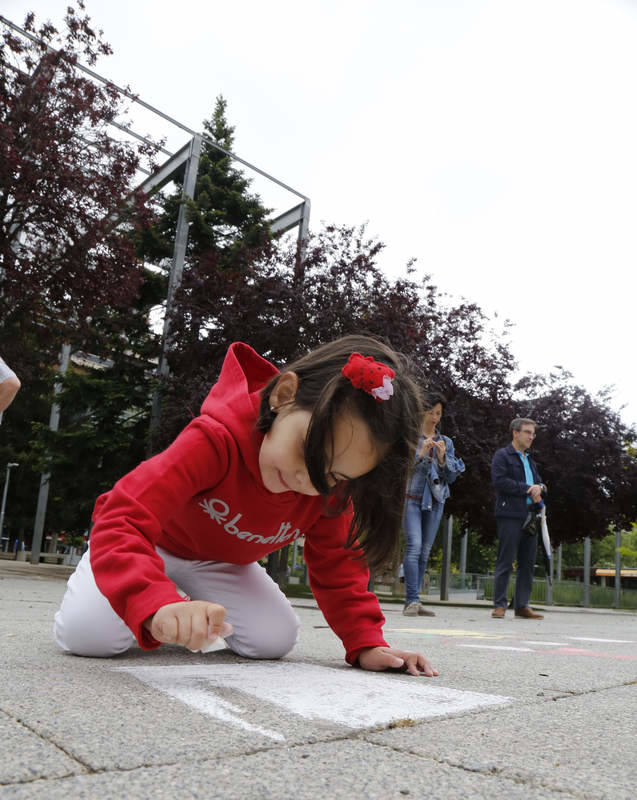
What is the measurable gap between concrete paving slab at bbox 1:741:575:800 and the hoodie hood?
111 centimetres

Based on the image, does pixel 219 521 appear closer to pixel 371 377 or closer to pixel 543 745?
pixel 371 377

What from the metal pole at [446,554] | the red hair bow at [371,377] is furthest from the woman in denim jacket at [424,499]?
Result: the metal pole at [446,554]

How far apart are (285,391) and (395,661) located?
94cm

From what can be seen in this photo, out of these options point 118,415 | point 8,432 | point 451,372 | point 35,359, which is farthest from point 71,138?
point 8,432

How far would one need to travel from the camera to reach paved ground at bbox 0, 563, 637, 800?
103cm

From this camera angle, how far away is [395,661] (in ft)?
7.71

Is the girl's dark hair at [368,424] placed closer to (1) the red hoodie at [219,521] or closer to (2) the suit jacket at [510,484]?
(1) the red hoodie at [219,521]

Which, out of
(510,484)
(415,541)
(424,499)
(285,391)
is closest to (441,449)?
(424,499)

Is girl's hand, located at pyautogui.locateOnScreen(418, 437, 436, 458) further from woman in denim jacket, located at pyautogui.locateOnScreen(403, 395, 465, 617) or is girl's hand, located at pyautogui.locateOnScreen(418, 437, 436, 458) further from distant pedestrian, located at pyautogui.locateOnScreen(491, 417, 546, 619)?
distant pedestrian, located at pyautogui.locateOnScreen(491, 417, 546, 619)

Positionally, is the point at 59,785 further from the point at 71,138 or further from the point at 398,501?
the point at 71,138

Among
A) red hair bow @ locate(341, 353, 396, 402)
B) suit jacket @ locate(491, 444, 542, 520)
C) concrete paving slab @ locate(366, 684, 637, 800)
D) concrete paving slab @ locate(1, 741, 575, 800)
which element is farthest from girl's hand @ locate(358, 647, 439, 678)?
suit jacket @ locate(491, 444, 542, 520)

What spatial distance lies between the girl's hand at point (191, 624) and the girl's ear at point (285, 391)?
28.2 inches

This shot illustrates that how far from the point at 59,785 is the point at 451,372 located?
483 inches

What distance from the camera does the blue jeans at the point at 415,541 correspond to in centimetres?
693
